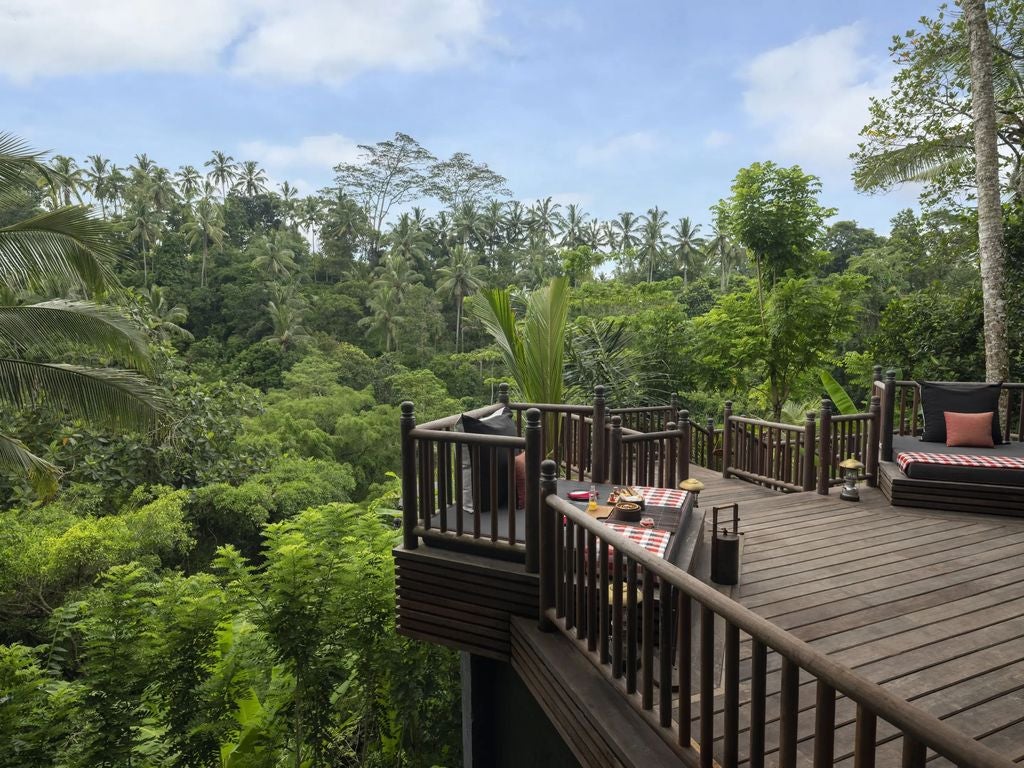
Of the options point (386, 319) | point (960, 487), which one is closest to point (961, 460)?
point (960, 487)

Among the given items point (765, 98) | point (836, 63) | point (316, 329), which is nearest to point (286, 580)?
point (836, 63)

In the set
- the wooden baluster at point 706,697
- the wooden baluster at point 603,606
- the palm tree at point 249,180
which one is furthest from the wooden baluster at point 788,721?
the palm tree at point 249,180

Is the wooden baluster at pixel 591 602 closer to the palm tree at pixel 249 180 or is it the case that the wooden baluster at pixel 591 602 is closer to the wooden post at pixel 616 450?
the wooden post at pixel 616 450

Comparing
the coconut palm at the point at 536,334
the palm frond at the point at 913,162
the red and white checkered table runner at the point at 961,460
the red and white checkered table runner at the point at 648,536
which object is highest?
the palm frond at the point at 913,162

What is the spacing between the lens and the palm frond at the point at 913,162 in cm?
816

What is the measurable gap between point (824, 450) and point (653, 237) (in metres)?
31.5

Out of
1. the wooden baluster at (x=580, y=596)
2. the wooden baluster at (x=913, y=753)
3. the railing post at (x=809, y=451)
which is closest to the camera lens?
the wooden baluster at (x=913, y=753)

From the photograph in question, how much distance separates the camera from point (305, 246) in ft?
117

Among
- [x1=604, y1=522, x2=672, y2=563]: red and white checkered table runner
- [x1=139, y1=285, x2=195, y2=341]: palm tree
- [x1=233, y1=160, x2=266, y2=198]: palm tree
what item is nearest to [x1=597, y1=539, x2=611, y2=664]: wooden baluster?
[x1=604, y1=522, x2=672, y2=563]: red and white checkered table runner

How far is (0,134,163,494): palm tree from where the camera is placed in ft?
15.7

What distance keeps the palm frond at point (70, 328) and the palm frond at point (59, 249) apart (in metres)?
0.24

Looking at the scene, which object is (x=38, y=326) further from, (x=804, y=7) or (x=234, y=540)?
(x=804, y=7)

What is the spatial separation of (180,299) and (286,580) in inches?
1093

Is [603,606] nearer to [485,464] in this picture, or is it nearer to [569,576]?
[569,576]
